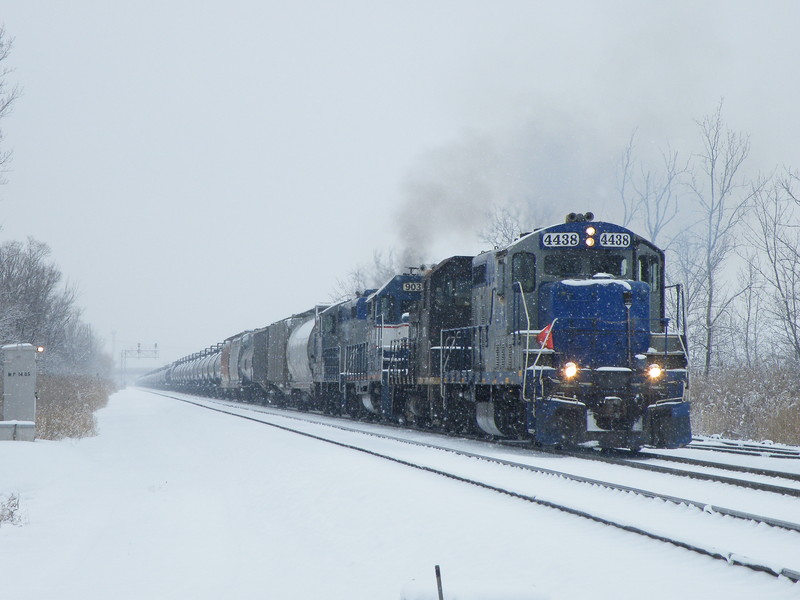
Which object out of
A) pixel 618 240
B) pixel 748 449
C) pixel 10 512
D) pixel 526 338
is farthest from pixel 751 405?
pixel 10 512

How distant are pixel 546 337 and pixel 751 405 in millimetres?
7244

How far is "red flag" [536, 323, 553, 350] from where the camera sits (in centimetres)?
1290

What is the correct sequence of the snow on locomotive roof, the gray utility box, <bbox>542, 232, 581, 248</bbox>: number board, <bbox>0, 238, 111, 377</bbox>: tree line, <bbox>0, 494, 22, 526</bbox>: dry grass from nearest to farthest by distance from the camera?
<bbox>0, 494, 22, 526</bbox>: dry grass < the snow on locomotive roof < <bbox>542, 232, 581, 248</bbox>: number board < the gray utility box < <bbox>0, 238, 111, 377</bbox>: tree line

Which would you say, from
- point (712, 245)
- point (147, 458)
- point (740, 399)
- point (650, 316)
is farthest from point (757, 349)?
point (147, 458)

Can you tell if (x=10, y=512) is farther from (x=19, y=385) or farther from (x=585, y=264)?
(x=19, y=385)

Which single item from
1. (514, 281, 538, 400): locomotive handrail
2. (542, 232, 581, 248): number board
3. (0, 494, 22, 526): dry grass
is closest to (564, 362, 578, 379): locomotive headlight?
(514, 281, 538, 400): locomotive handrail

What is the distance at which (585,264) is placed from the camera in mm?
13938

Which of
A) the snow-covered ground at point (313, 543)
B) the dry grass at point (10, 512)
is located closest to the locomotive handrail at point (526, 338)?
the snow-covered ground at point (313, 543)

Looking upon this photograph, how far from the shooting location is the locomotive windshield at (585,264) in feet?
45.6

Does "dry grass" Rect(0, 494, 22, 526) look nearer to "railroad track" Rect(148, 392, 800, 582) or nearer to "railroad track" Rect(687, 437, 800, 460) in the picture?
"railroad track" Rect(148, 392, 800, 582)

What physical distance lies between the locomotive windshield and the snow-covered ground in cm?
402

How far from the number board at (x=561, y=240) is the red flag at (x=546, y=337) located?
4.85 ft

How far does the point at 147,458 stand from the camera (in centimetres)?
1427

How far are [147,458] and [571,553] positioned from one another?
9593mm
